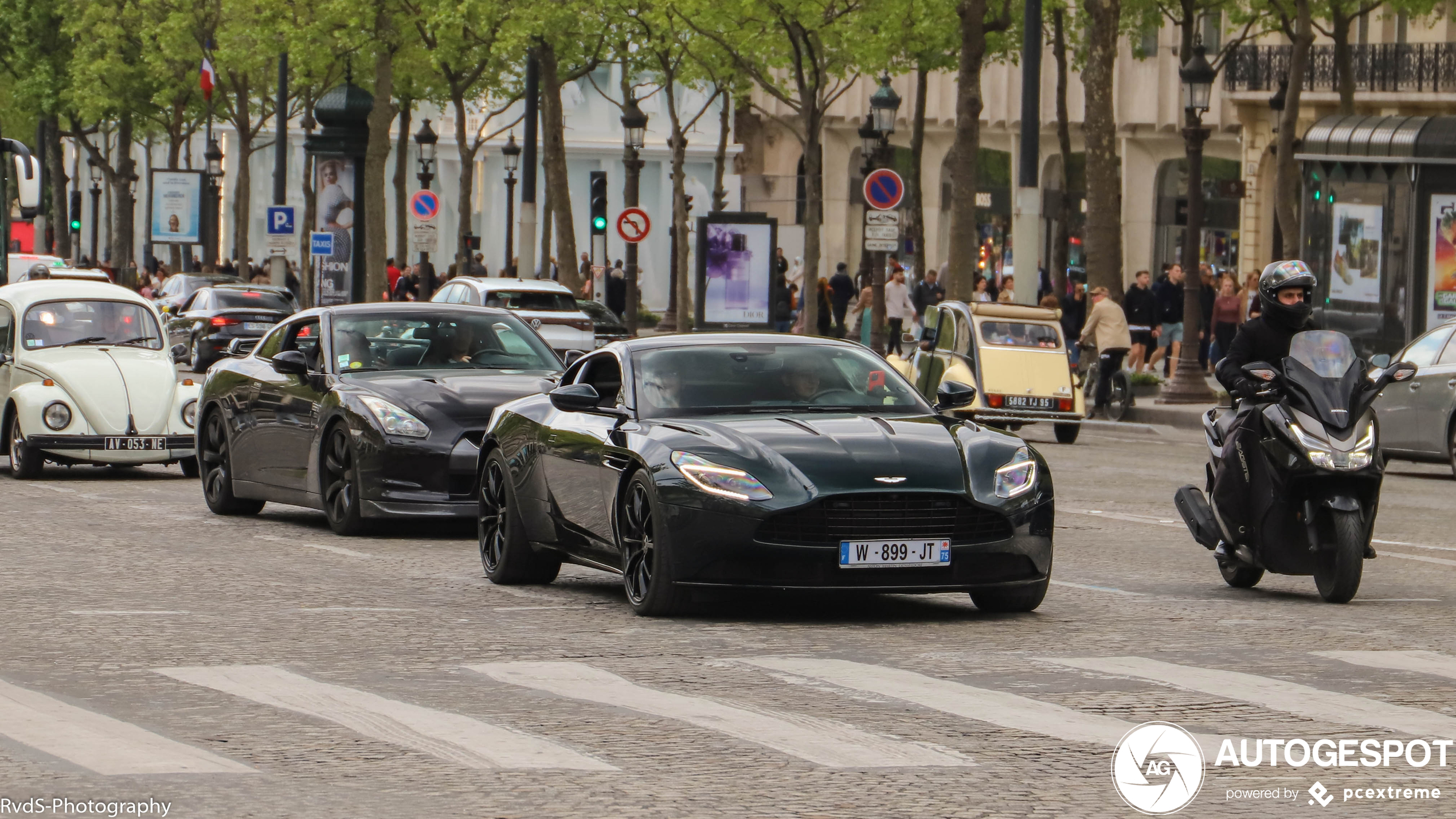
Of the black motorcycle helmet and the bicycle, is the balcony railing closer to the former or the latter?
the bicycle

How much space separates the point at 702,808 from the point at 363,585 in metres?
6.42

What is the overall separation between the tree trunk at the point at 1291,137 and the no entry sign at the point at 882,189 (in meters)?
7.84

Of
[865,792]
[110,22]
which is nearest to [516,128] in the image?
[110,22]

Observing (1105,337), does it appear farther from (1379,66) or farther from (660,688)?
(660,688)

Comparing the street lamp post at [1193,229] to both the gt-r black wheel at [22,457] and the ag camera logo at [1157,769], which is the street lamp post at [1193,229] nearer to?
the gt-r black wheel at [22,457]

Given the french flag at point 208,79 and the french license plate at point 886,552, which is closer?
the french license plate at point 886,552

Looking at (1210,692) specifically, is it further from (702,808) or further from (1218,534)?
(1218,534)

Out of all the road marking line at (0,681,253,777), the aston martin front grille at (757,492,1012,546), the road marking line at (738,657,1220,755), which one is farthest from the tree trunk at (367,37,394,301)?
the road marking line at (0,681,253,777)

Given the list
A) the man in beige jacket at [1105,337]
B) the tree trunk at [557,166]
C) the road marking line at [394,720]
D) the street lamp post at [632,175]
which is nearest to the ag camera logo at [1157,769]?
the road marking line at [394,720]

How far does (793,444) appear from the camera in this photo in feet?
35.6

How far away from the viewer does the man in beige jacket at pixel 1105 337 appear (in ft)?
107

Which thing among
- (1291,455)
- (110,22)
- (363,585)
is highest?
(110,22)

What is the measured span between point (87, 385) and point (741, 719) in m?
14.3

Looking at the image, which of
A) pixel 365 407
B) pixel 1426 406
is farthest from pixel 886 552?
pixel 1426 406
